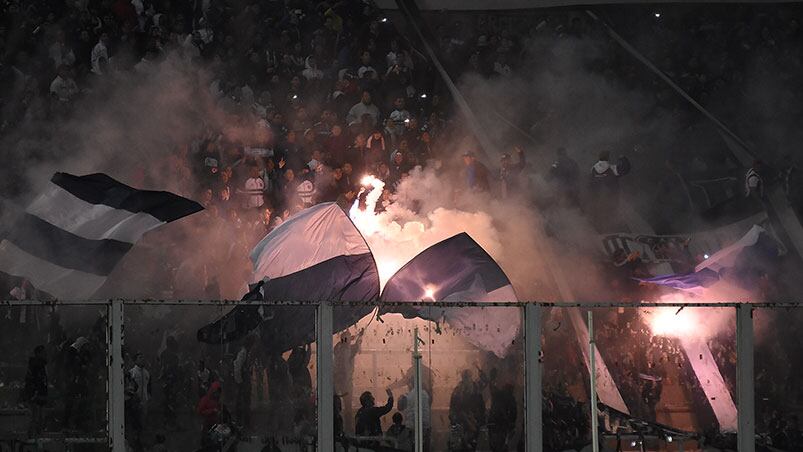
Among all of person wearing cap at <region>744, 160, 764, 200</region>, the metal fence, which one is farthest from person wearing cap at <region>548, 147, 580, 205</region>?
the metal fence

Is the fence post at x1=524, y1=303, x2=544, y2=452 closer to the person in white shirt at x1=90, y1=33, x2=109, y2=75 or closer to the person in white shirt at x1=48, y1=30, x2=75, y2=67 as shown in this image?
the person in white shirt at x1=90, y1=33, x2=109, y2=75

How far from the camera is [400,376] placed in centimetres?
816

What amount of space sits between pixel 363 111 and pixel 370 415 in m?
9.14

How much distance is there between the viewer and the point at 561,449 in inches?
330

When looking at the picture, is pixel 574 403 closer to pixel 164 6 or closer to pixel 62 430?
pixel 62 430

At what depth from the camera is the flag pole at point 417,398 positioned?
8.01m

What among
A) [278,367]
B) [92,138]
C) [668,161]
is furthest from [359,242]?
[668,161]

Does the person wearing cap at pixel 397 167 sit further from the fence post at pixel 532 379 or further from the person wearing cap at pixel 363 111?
the fence post at pixel 532 379

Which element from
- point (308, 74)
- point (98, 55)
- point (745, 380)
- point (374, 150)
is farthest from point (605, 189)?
point (745, 380)

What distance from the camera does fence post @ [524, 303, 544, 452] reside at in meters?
8.15

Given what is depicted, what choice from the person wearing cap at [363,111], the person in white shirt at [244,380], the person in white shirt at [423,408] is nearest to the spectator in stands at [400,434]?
the person in white shirt at [423,408]

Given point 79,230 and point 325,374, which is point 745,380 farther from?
point 79,230

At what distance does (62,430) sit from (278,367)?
1.52 meters

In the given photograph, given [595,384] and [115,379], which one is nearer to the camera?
[115,379]
